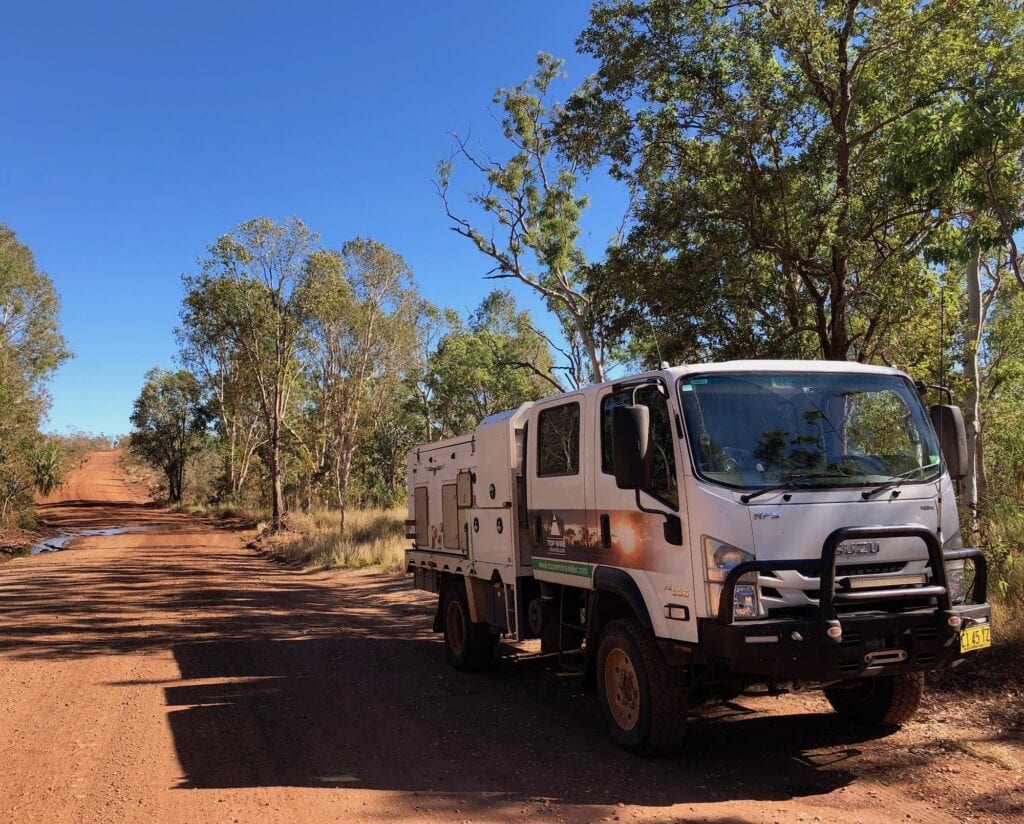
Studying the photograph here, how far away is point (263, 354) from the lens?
31.4m

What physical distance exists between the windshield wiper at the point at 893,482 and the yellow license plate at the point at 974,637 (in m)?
0.96

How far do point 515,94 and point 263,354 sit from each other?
1681 cm

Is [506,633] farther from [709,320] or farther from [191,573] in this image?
[191,573]

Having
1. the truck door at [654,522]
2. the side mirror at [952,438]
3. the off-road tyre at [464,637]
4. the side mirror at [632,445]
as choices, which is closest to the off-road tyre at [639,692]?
the truck door at [654,522]

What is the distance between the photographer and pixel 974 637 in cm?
480

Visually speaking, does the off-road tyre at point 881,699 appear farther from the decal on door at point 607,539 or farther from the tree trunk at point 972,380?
the tree trunk at point 972,380

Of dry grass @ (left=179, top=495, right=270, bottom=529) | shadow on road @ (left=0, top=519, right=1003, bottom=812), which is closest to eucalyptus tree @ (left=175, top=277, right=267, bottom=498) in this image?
dry grass @ (left=179, top=495, right=270, bottom=529)

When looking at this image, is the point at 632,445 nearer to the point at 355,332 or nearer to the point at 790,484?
the point at 790,484

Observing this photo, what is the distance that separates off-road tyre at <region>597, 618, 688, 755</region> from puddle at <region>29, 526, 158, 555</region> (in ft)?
A: 91.7

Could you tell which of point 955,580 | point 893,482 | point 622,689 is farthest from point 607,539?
point 955,580

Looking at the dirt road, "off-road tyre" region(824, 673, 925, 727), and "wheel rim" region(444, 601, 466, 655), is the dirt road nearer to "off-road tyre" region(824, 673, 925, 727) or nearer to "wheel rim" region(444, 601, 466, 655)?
"off-road tyre" region(824, 673, 925, 727)

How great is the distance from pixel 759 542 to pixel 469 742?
2.74 m

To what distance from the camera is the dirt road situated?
450 centimetres

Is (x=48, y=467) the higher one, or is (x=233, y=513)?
(x=48, y=467)
